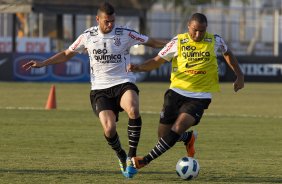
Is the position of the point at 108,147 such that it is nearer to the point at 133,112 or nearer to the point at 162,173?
the point at 162,173

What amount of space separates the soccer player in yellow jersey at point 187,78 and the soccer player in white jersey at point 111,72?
400 mm

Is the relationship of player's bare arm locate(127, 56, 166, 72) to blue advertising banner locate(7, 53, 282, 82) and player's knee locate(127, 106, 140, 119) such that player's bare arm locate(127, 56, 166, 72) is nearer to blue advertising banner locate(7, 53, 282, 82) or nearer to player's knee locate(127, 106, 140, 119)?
player's knee locate(127, 106, 140, 119)

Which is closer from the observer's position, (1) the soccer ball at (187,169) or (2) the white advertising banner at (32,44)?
(1) the soccer ball at (187,169)

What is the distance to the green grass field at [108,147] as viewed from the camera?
1206 cm

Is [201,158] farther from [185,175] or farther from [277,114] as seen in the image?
[277,114]

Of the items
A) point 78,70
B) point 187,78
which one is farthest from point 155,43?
point 78,70

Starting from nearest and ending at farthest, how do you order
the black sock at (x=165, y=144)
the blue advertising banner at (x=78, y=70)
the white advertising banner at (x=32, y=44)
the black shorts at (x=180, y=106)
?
the black sock at (x=165, y=144), the black shorts at (x=180, y=106), the blue advertising banner at (x=78, y=70), the white advertising banner at (x=32, y=44)

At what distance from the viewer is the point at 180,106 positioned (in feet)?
39.6

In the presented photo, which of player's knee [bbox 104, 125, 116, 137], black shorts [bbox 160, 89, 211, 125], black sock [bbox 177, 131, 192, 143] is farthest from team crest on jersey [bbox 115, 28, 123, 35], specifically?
black sock [bbox 177, 131, 192, 143]

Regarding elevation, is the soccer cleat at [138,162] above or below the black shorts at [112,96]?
below

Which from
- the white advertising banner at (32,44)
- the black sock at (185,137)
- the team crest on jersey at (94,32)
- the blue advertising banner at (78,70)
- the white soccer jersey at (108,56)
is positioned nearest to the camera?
the white soccer jersey at (108,56)

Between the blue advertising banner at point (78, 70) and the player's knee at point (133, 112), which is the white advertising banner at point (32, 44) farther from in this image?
the player's knee at point (133, 112)

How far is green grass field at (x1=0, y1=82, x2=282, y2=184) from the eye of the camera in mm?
12062

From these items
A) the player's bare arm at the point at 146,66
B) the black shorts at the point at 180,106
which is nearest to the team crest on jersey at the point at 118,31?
the player's bare arm at the point at 146,66
